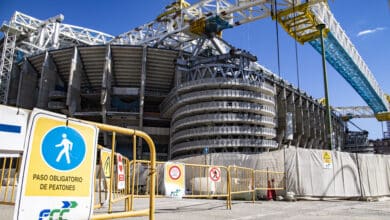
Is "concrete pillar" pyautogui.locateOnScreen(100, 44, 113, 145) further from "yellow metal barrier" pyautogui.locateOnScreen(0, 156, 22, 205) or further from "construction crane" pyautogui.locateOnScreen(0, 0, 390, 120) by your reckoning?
"yellow metal barrier" pyautogui.locateOnScreen(0, 156, 22, 205)

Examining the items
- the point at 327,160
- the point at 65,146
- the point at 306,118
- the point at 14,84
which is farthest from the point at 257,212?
the point at 14,84

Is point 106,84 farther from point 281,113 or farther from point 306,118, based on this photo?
point 306,118

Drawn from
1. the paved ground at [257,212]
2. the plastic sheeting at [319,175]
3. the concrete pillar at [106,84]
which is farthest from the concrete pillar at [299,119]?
the paved ground at [257,212]

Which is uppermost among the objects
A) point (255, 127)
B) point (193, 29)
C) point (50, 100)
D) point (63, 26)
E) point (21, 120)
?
point (63, 26)

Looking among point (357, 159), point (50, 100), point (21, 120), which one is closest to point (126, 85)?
point (50, 100)

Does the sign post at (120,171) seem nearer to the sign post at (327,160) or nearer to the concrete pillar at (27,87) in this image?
the sign post at (327,160)

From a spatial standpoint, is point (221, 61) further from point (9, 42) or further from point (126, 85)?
point (9, 42)

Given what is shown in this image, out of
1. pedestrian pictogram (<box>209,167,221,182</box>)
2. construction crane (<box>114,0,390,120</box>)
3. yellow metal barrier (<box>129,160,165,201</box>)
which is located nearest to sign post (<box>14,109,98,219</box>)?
yellow metal barrier (<box>129,160,165,201</box>)

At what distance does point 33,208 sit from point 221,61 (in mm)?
52279

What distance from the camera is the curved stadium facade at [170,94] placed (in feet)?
160

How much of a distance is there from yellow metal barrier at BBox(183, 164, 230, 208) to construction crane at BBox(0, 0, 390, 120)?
2338cm

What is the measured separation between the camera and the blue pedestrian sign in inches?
112

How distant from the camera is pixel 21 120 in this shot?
2.77 m

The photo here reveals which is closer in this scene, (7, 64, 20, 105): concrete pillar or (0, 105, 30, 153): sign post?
(0, 105, 30, 153): sign post
